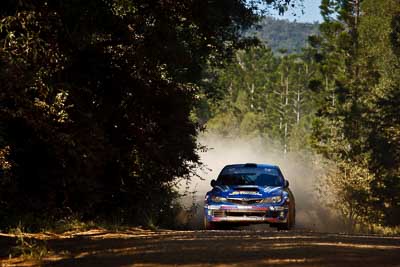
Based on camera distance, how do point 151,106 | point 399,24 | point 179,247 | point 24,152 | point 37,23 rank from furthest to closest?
point 399,24 → point 151,106 → point 24,152 → point 37,23 → point 179,247

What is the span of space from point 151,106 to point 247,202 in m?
3.45

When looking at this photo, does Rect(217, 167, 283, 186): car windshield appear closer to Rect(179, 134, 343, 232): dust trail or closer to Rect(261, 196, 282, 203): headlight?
Rect(261, 196, 282, 203): headlight

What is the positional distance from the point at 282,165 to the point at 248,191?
77196 mm

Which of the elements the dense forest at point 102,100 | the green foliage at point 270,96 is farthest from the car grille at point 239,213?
the green foliage at point 270,96

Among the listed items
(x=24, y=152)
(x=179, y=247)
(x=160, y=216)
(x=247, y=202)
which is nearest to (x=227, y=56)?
(x=160, y=216)

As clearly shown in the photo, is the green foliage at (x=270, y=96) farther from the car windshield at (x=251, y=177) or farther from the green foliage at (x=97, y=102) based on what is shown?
the car windshield at (x=251, y=177)

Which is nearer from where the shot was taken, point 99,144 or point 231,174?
point 99,144

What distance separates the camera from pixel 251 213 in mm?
18344

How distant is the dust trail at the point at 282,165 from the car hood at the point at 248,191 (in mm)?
22284

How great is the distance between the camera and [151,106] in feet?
65.6

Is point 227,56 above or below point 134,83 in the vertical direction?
above

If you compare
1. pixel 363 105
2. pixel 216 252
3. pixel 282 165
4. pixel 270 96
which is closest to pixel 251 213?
pixel 216 252

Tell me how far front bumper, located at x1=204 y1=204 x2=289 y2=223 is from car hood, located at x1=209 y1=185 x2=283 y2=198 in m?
0.27

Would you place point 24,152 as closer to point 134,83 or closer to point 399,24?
point 134,83
